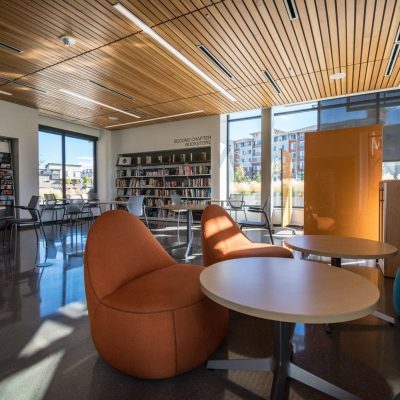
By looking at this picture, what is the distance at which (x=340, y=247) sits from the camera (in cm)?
232

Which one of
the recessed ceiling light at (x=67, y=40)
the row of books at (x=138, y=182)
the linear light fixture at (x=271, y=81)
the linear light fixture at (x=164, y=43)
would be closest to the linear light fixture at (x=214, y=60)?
the linear light fixture at (x=164, y=43)

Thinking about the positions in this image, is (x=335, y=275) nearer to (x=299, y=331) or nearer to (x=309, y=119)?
(x=299, y=331)

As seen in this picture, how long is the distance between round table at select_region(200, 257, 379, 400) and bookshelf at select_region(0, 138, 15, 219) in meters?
7.59

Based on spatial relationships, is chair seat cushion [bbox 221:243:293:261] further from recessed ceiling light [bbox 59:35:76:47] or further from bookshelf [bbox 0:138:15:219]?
bookshelf [bbox 0:138:15:219]

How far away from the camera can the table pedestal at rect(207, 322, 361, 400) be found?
142 cm

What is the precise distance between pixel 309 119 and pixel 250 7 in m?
4.80

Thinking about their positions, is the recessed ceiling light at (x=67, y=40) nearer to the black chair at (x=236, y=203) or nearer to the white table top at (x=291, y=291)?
the white table top at (x=291, y=291)

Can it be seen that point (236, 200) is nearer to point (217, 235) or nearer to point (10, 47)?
point (217, 235)

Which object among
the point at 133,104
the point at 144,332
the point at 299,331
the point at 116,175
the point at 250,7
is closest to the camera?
the point at 144,332

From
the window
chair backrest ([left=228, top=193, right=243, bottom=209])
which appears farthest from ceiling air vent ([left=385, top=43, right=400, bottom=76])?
the window

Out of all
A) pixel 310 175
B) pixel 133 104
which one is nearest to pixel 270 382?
pixel 310 175

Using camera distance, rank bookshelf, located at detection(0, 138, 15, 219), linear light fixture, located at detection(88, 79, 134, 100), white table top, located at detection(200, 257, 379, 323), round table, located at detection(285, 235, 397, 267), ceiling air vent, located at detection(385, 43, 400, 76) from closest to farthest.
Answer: white table top, located at detection(200, 257, 379, 323), round table, located at detection(285, 235, 397, 267), ceiling air vent, located at detection(385, 43, 400, 76), linear light fixture, located at detection(88, 79, 134, 100), bookshelf, located at detection(0, 138, 15, 219)

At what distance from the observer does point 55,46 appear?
4387 millimetres

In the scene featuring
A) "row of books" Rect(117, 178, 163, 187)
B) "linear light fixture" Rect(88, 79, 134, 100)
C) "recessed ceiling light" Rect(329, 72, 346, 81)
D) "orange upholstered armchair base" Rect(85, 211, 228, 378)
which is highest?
"linear light fixture" Rect(88, 79, 134, 100)
